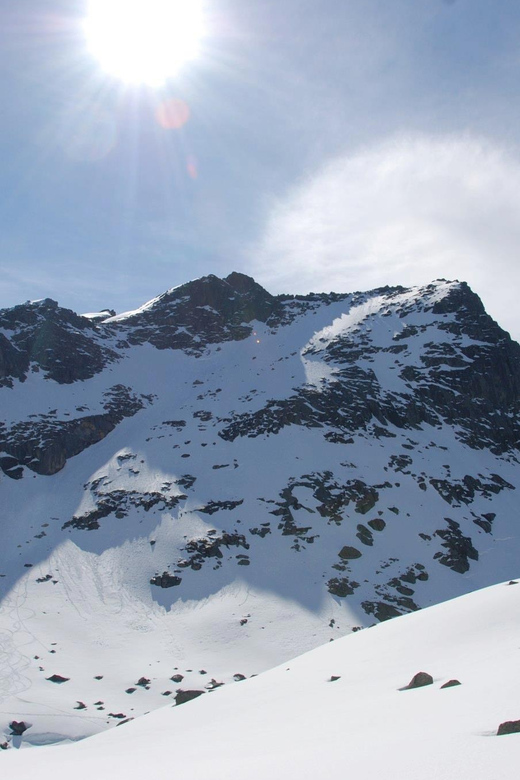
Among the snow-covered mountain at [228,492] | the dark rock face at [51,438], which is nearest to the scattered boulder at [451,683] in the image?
the snow-covered mountain at [228,492]

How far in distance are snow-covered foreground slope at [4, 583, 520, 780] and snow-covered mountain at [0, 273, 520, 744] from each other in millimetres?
7536

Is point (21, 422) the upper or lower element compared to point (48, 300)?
lower

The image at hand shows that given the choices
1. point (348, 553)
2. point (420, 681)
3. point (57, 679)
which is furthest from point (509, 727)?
A: point (348, 553)

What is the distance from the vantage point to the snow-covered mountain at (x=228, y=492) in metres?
37.4

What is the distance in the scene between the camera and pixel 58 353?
85062 millimetres

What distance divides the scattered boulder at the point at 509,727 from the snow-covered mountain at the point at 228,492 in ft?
56.9

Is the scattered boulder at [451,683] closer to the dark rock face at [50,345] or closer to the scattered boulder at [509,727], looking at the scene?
the scattered boulder at [509,727]

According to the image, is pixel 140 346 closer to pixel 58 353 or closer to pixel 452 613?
pixel 58 353

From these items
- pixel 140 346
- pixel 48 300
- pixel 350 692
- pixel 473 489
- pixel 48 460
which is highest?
pixel 48 300

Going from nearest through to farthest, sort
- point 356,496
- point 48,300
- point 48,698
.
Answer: point 48,698, point 356,496, point 48,300

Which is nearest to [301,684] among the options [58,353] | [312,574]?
[312,574]

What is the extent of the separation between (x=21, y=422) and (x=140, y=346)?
111 feet

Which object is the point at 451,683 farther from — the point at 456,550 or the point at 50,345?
the point at 50,345

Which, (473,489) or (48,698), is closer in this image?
(48,698)
